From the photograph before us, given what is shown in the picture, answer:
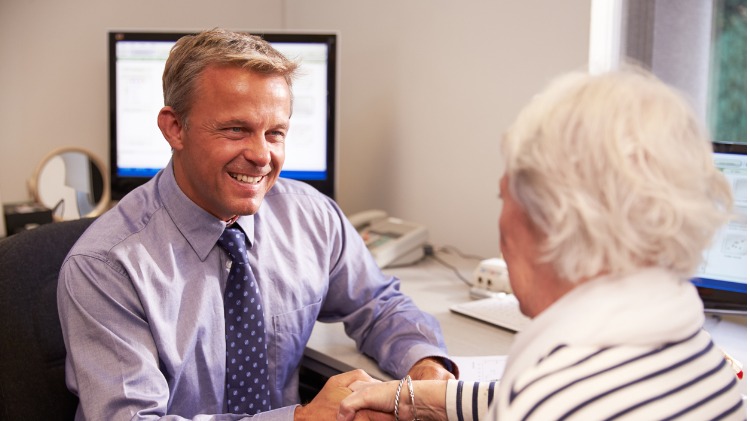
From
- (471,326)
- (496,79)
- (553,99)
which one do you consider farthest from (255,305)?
(496,79)

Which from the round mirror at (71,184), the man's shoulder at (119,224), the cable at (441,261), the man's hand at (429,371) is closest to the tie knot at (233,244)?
the man's shoulder at (119,224)

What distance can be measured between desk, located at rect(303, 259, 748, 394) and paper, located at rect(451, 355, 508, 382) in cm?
6

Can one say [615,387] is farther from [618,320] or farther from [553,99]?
[553,99]

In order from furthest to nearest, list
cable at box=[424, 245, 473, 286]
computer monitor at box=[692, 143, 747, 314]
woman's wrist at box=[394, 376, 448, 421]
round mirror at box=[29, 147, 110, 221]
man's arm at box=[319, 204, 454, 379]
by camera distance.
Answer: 1. round mirror at box=[29, 147, 110, 221]
2. cable at box=[424, 245, 473, 286]
3. computer monitor at box=[692, 143, 747, 314]
4. man's arm at box=[319, 204, 454, 379]
5. woman's wrist at box=[394, 376, 448, 421]

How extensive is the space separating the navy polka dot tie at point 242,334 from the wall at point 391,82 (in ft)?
3.44

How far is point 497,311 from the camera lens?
71.1 inches

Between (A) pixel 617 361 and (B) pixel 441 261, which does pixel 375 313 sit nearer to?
(B) pixel 441 261

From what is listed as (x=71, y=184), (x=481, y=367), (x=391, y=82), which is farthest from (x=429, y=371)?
(x=71, y=184)

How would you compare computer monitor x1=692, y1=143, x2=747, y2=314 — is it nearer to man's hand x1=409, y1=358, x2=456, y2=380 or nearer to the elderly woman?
man's hand x1=409, y1=358, x2=456, y2=380

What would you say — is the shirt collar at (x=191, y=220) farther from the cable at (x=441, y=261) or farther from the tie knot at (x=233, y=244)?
the cable at (x=441, y=261)

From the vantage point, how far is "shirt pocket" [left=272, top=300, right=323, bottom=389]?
153cm

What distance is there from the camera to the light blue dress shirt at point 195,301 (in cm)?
123

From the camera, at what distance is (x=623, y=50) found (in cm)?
208

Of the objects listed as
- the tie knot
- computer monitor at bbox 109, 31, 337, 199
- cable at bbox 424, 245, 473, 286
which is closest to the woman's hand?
the tie knot
